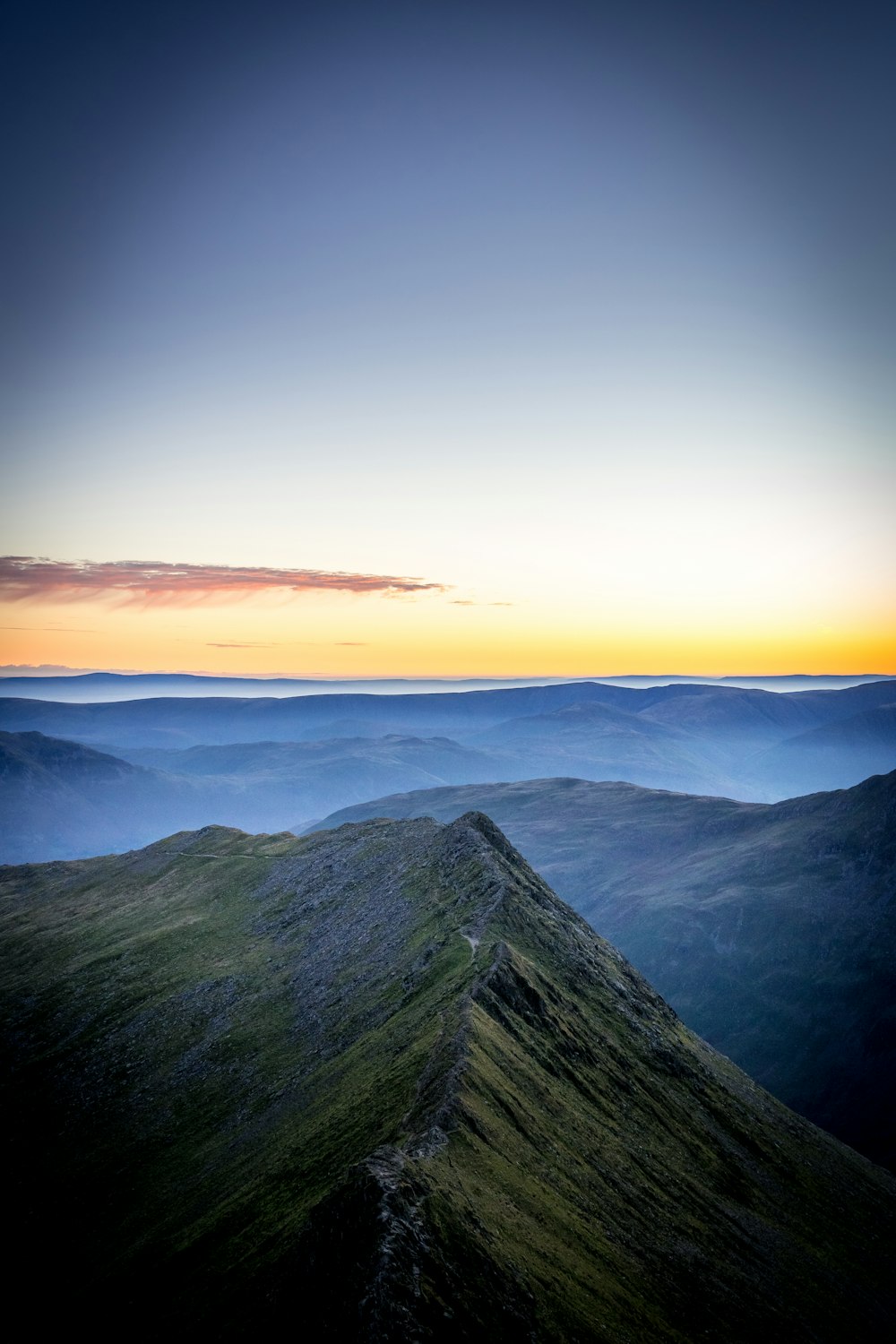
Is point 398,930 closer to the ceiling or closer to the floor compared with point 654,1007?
closer to the ceiling

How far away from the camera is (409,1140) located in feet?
189

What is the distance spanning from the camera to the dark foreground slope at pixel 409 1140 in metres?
46.3

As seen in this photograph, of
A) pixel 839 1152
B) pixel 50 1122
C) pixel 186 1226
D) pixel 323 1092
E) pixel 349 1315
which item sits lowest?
pixel 839 1152

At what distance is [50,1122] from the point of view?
91.4 meters

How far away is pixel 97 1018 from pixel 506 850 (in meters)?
68.0

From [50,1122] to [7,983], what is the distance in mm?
51063

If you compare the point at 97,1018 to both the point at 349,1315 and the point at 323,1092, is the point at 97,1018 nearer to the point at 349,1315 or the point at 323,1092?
the point at 323,1092

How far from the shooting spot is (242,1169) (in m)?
71.9

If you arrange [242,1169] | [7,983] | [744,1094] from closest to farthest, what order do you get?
[242,1169]
[744,1094]
[7,983]

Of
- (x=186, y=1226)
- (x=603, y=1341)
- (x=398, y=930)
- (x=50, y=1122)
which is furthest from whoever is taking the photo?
(x=398, y=930)

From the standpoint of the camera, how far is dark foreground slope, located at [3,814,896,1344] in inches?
1822

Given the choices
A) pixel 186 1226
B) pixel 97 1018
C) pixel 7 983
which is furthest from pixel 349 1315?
pixel 7 983

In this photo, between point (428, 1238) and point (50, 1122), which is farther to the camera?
point (50, 1122)

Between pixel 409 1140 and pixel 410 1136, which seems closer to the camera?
pixel 409 1140
